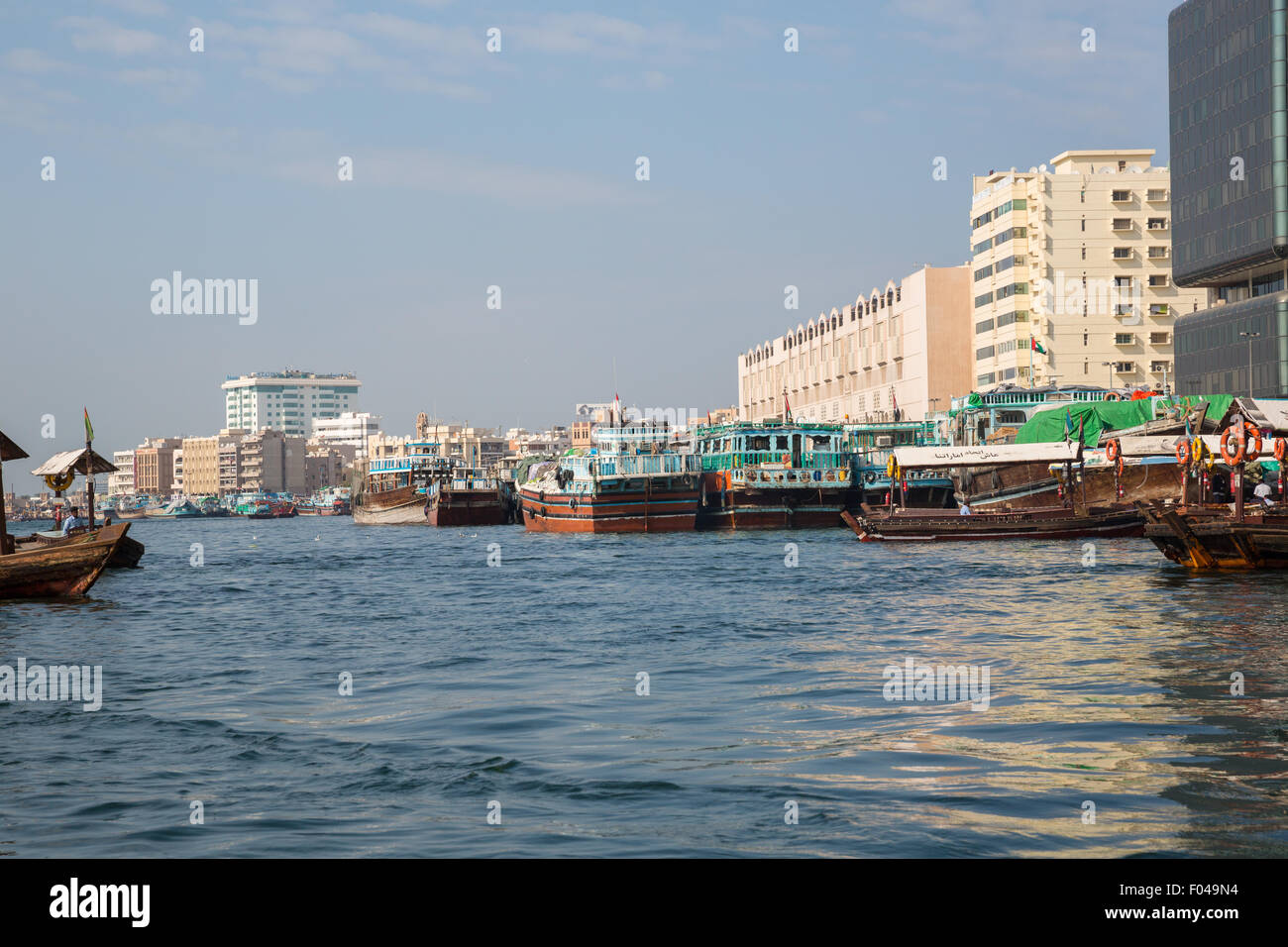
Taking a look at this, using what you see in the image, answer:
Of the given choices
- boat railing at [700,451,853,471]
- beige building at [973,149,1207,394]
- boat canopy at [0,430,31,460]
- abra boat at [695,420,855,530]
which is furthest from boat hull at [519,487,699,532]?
beige building at [973,149,1207,394]

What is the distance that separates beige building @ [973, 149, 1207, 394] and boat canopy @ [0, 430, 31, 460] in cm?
8638

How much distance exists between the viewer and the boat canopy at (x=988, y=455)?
54000mm

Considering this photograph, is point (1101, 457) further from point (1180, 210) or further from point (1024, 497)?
point (1180, 210)

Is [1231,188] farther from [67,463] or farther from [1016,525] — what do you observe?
[67,463]

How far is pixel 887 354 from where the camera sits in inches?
5118

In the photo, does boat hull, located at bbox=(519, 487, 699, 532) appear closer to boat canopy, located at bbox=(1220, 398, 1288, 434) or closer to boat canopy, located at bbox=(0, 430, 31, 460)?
boat canopy, located at bbox=(1220, 398, 1288, 434)

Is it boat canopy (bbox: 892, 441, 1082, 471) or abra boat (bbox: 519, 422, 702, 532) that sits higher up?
boat canopy (bbox: 892, 441, 1082, 471)

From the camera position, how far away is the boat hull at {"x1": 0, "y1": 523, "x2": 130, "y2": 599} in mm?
30969

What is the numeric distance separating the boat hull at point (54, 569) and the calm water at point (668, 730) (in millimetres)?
688

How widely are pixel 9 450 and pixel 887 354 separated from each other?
4216 inches

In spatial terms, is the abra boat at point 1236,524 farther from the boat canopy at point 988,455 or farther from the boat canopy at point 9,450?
the boat canopy at point 9,450

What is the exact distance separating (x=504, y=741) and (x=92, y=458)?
3419cm

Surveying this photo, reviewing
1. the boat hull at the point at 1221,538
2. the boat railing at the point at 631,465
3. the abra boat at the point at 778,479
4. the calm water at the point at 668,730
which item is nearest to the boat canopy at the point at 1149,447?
the boat hull at the point at 1221,538

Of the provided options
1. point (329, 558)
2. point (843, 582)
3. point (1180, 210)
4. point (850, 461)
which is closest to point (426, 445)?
point (850, 461)
